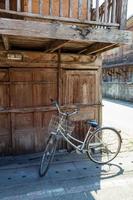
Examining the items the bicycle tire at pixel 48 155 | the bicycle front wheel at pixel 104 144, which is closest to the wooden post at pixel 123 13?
the bicycle front wheel at pixel 104 144

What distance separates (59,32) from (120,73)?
797 inches

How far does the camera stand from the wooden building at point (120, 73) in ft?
56.5

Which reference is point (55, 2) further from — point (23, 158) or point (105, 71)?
point (105, 71)

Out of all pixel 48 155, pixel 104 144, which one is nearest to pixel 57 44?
pixel 48 155

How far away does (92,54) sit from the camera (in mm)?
5223

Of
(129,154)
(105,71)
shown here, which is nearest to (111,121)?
(129,154)

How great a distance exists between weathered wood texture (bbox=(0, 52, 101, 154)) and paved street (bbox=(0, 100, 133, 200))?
1.50 feet

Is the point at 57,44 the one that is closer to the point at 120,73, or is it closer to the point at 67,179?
the point at 67,179

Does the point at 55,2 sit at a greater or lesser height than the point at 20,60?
greater

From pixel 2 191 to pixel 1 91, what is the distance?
201 cm

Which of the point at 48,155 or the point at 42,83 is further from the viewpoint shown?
the point at 42,83

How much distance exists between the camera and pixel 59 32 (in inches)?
135

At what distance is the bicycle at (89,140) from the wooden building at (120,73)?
11846mm

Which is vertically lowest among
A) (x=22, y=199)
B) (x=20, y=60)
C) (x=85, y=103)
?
(x=22, y=199)
